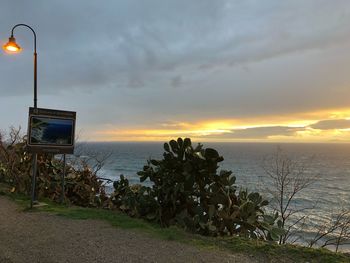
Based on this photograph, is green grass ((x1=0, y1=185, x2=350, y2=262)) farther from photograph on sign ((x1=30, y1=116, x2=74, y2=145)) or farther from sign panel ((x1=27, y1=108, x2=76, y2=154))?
photograph on sign ((x1=30, y1=116, x2=74, y2=145))

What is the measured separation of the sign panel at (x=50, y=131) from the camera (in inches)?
345

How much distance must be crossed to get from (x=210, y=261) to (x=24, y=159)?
343 inches

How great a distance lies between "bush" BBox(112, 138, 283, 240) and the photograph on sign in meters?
2.44

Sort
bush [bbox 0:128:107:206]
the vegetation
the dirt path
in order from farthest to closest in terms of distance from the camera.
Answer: bush [bbox 0:128:107:206] < the vegetation < the dirt path

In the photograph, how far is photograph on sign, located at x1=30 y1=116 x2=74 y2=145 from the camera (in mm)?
8812

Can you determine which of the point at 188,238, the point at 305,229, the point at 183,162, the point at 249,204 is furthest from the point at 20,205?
the point at 305,229

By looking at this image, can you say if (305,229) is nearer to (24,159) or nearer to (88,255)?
(24,159)

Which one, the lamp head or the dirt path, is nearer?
the dirt path

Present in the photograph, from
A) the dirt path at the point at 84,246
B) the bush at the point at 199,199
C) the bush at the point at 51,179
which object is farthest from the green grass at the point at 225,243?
the bush at the point at 51,179

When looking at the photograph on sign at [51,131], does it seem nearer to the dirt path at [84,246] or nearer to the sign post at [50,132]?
the sign post at [50,132]

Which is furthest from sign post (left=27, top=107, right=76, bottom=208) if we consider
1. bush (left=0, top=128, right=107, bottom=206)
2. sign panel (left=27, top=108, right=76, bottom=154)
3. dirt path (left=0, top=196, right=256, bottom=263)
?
dirt path (left=0, top=196, right=256, bottom=263)

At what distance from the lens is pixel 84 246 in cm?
561

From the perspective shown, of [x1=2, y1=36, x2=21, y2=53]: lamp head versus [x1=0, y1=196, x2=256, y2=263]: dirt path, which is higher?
[x1=2, y1=36, x2=21, y2=53]: lamp head

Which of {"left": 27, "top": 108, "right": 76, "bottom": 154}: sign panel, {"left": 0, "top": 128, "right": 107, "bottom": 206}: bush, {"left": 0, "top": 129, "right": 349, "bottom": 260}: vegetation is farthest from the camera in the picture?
{"left": 0, "top": 128, "right": 107, "bottom": 206}: bush
